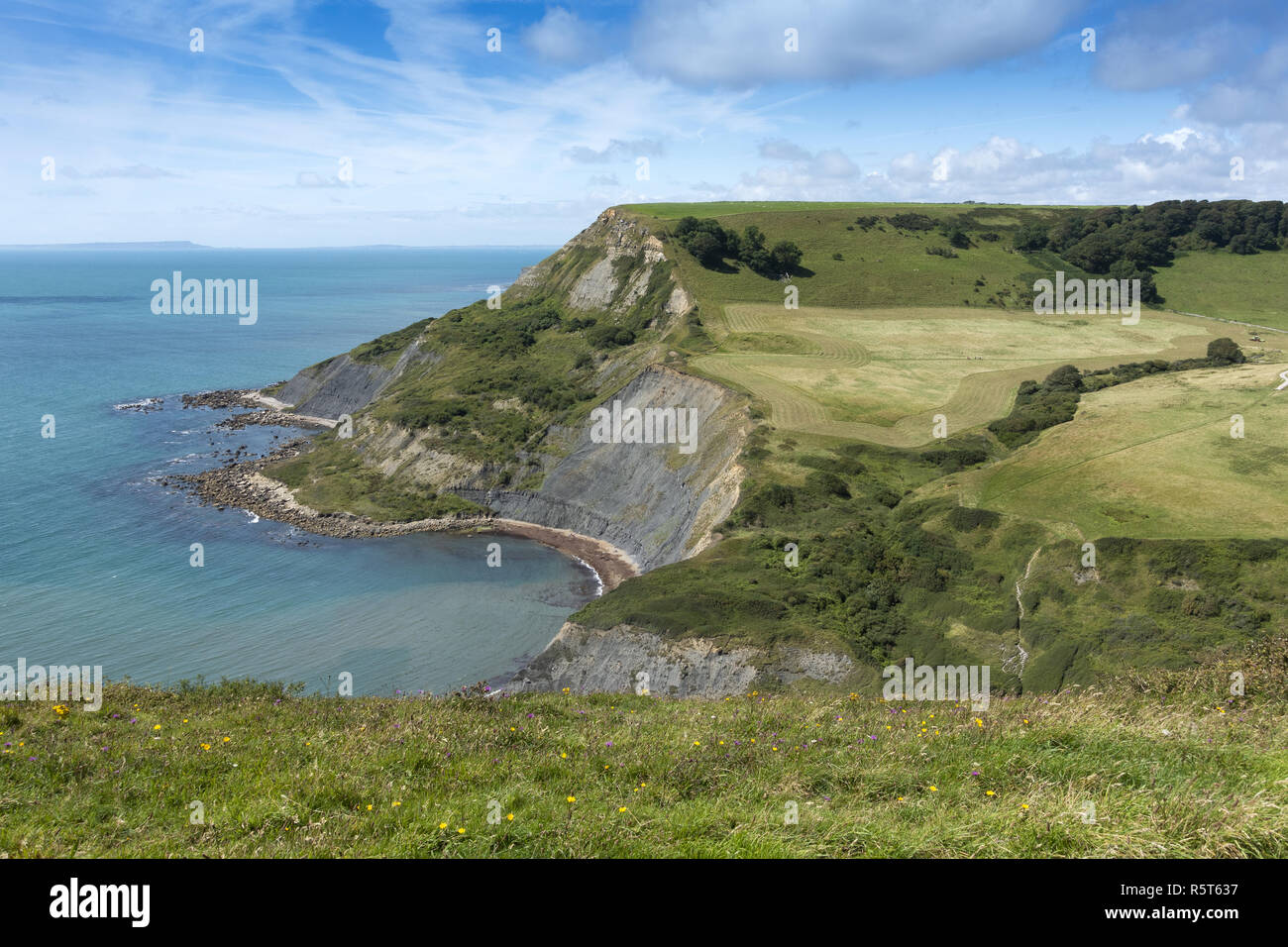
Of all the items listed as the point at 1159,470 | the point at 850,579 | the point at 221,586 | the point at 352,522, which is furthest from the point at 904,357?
the point at 221,586

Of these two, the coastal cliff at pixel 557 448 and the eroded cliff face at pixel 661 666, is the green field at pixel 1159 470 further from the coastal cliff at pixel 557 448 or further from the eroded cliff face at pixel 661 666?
the eroded cliff face at pixel 661 666

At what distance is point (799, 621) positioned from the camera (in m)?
40.6

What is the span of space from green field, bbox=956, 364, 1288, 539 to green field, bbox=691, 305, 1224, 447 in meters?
10.9

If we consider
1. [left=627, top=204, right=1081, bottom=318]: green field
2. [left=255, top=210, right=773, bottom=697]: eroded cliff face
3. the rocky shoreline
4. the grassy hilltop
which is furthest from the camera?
[left=627, top=204, right=1081, bottom=318]: green field

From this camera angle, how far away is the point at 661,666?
39969mm

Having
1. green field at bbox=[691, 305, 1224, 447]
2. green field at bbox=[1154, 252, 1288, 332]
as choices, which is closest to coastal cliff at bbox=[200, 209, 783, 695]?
green field at bbox=[691, 305, 1224, 447]

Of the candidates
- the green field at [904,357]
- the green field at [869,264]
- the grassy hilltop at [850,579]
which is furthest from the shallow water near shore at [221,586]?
the green field at [869,264]

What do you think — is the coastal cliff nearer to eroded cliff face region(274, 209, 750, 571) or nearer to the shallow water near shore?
eroded cliff face region(274, 209, 750, 571)

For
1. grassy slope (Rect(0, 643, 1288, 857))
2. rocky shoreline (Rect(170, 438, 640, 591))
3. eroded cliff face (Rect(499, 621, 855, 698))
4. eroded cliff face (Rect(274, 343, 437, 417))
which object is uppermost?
eroded cliff face (Rect(274, 343, 437, 417))

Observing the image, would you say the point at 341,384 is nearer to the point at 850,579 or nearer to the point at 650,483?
the point at 650,483

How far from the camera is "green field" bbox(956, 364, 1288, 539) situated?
42906mm
